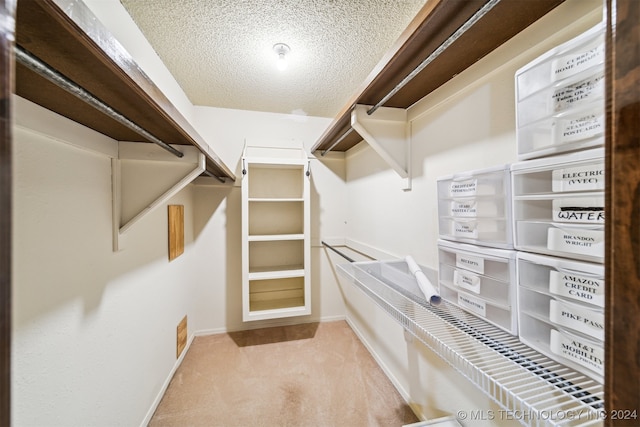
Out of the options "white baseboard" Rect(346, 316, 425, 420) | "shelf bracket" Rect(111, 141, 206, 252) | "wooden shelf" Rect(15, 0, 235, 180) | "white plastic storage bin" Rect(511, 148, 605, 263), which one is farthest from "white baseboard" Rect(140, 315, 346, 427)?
"white plastic storage bin" Rect(511, 148, 605, 263)

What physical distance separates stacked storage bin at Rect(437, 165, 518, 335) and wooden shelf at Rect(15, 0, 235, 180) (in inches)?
40.9

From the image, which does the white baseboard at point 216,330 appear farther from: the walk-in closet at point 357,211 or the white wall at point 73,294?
the white wall at point 73,294

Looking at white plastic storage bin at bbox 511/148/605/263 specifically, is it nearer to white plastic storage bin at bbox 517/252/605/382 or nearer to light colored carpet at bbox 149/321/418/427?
white plastic storage bin at bbox 517/252/605/382

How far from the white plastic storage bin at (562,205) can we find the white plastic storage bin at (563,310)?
4cm

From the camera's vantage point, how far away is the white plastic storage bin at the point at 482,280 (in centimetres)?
66

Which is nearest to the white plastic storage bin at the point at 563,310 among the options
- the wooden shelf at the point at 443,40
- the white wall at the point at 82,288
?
the wooden shelf at the point at 443,40

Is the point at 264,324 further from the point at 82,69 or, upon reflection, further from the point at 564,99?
the point at 564,99

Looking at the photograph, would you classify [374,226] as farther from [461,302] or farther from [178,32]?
[178,32]

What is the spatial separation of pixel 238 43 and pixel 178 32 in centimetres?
33

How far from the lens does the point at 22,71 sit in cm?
56

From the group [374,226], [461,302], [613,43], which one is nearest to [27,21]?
[613,43]

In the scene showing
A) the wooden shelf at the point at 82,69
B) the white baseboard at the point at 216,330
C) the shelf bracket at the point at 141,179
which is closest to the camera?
the wooden shelf at the point at 82,69

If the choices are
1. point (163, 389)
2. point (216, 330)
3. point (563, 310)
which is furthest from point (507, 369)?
point (216, 330)

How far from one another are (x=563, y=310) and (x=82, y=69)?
1278 mm
